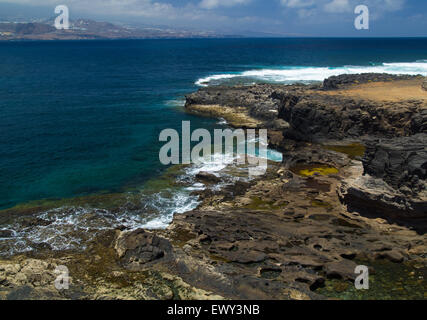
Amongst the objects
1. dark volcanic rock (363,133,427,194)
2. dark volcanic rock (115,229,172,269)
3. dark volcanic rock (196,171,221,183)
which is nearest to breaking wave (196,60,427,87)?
dark volcanic rock (196,171,221,183)

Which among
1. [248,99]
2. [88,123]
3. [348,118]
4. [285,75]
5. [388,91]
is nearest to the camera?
[348,118]

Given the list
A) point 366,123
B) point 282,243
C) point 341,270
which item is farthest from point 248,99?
point 341,270

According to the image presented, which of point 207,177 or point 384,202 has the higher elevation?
point 384,202

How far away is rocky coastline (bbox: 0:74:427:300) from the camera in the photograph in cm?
1559

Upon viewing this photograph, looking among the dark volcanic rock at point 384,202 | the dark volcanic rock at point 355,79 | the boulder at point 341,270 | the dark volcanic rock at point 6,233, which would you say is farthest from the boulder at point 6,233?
the dark volcanic rock at point 355,79

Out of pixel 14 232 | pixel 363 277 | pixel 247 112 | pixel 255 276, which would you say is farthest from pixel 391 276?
pixel 247 112

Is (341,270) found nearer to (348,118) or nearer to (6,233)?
(6,233)

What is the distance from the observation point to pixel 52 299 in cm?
1398

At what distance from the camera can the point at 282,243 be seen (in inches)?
768

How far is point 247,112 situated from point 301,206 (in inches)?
1223

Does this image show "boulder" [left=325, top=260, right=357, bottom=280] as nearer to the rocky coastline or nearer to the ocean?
the rocky coastline

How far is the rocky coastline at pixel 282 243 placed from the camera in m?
15.6

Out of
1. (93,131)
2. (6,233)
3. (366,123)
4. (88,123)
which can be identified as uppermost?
(366,123)
